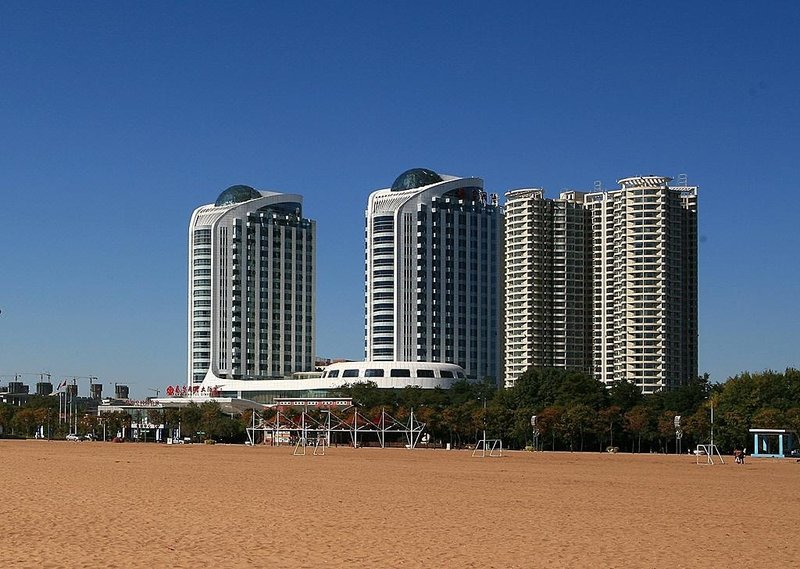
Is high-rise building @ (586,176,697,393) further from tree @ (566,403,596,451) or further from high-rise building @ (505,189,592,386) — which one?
tree @ (566,403,596,451)

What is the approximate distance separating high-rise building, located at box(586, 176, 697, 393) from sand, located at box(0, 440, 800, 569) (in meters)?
121

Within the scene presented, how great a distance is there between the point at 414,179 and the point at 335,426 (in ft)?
216

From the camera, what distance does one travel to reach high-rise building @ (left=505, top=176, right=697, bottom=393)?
173 m

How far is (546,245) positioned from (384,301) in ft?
90.2

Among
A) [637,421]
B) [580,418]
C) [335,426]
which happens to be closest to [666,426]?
[637,421]

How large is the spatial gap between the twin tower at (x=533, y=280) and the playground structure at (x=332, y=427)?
3894 centimetres

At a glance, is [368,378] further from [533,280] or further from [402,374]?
[533,280]

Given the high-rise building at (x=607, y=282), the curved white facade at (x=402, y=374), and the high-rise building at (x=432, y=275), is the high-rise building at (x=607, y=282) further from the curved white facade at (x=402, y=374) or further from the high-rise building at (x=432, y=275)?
the curved white facade at (x=402, y=374)

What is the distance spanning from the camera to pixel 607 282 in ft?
601

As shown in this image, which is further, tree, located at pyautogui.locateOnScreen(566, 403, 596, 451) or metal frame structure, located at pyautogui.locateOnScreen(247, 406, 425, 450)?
metal frame structure, located at pyautogui.locateOnScreen(247, 406, 425, 450)

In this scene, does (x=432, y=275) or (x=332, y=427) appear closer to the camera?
(x=332, y=427)

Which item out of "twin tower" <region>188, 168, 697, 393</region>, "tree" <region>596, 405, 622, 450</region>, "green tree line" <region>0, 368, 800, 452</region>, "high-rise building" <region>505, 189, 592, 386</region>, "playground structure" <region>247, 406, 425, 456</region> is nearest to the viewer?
"green tree line" <region>0, 368, 800, 452</region>

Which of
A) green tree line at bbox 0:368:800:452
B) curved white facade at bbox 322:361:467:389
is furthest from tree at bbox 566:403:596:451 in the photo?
curved white facade at bbox 322:361:467:389

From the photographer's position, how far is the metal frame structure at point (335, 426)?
13250 centimetres
